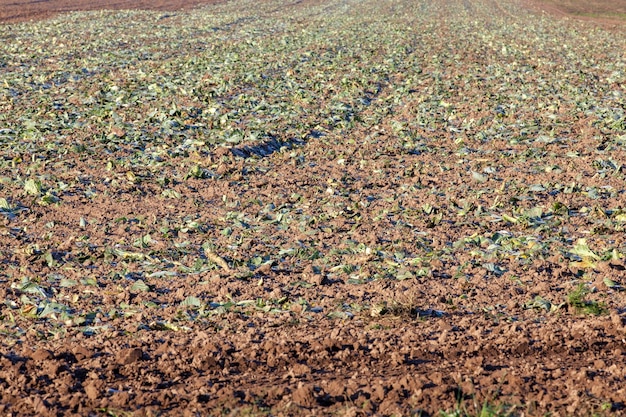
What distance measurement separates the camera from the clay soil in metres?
5.27

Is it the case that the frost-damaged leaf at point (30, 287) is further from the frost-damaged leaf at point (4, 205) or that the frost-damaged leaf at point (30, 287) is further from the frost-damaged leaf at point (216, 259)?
the frost-damaged leaf at point (4, 205)

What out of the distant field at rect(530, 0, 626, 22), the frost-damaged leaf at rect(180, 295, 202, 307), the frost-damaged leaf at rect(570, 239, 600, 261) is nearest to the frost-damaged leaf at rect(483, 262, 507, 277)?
the frost-damaged leaf at rect(570, 239, 600, 261)

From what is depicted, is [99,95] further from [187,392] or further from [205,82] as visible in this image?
[187,392]

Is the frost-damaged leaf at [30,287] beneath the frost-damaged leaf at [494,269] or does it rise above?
above

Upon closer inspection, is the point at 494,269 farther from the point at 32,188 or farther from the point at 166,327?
the point at 32,188

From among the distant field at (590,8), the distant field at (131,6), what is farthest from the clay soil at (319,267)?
the distant field at (590,8)

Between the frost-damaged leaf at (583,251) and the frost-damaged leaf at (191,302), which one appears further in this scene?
the frost-damaged leaf at (583,251)

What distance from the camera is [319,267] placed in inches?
312

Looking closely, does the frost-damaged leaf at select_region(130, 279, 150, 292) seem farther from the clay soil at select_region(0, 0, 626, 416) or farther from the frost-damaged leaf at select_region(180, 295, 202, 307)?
the frost-damaged leaf at select_region(180, 295, 202, 307)

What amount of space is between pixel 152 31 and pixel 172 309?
2507 cm

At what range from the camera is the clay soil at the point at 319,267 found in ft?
17.3

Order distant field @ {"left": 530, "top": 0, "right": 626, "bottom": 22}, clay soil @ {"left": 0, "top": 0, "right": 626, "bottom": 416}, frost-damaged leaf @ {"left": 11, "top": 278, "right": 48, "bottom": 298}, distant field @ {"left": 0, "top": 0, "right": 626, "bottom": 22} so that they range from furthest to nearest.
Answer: distant field @ {"left": 530, "top": 0, "right": 626, "bottom": 22} → distant field @ {"left": 0, "top": 0, "right": 626, "bottom": 22} → frost-damaged leaf @ {"left": 11, "top": 278, "right": 48, "bottom": 298} → clay soil @ {"left": 0, "top": 0, "right": 626, "bottom": 416}

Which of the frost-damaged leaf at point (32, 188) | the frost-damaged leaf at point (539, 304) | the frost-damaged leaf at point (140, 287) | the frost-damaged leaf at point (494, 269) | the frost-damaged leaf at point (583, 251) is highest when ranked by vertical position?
the frost-damaged leaf at point (32, 188)

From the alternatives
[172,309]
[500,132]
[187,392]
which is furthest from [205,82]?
[187,392]
